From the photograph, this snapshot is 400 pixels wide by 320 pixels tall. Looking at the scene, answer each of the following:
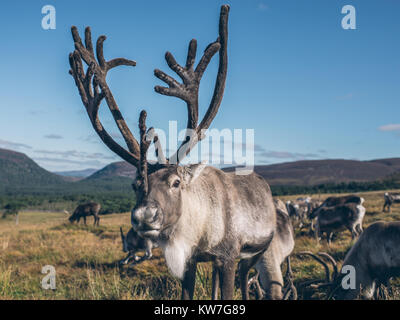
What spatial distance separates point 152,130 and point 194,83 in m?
1.03

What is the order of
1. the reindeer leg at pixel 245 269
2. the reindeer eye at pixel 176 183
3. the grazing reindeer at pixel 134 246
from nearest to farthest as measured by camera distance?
the reindeer eye at pixel 176 183 < the reindeer leg at pixel 245 269 < the grazing reindeer at pixel 134 246

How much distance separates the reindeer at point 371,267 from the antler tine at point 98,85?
3.52 m

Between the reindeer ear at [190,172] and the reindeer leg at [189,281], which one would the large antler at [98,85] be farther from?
the reindeer leg at [189,281]

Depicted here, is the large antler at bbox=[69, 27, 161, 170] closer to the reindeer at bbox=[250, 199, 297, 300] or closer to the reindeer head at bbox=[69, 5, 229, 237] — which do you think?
the reindeer head at bbox=[69, 5, 229, 237]

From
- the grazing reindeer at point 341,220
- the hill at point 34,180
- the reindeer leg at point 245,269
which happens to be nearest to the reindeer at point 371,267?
the reindeer leg at point 245,269

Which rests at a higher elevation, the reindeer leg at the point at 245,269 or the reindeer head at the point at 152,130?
the reindeer head at the point at 152,130

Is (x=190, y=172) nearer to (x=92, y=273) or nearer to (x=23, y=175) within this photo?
(x=92, y=273)

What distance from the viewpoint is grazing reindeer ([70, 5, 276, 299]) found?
3637mm

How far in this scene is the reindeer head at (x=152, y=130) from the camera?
354cm

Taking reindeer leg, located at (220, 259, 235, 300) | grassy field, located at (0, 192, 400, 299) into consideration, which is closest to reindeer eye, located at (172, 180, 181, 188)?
reindeer leg, located at (220, 259, 235, 300)

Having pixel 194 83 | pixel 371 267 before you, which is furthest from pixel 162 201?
pixel 371 267

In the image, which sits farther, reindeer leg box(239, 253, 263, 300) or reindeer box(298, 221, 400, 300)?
reindeer box(298, 221, 400, 300)

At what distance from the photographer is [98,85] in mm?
4809
